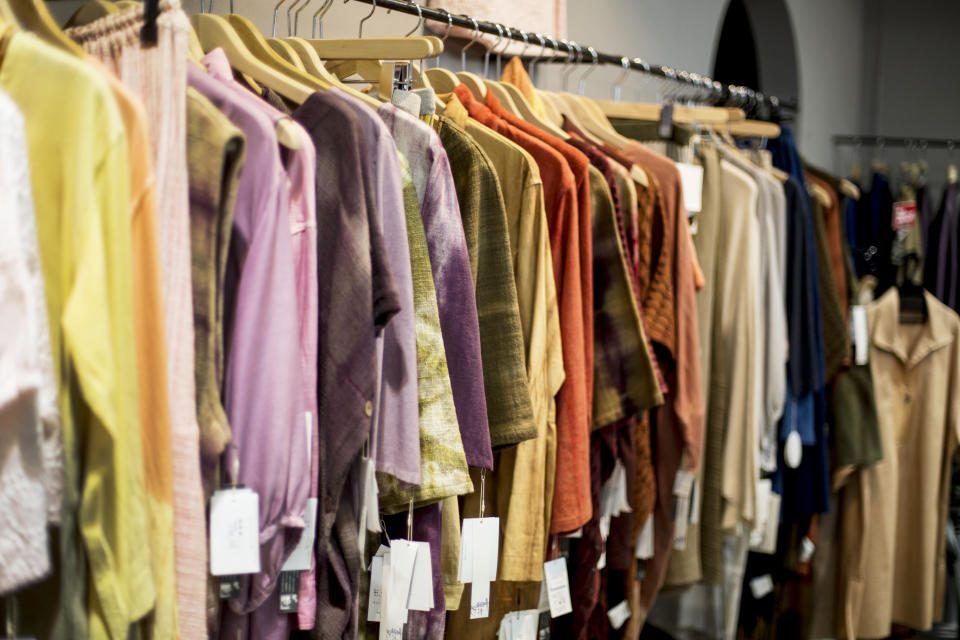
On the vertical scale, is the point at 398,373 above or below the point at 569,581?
above

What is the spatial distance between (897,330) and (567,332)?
1973mm

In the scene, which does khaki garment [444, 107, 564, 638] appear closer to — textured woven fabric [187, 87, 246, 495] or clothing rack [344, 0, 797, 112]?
clothing rack [344, 0, 797, 112]

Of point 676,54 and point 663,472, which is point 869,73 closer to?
point 676,54

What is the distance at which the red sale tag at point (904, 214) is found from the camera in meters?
3.84

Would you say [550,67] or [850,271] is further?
[550,67]

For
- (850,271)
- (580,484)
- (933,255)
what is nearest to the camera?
(580,484)

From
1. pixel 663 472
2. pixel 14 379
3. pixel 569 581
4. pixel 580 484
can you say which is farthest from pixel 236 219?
pixel 663 472

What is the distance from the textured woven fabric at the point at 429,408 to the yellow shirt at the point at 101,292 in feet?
1.65

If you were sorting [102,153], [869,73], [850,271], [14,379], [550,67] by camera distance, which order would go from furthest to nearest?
[869,73] → [550,67] → [850,271] → [102,153] → [14,379]

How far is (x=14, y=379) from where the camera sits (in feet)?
2.88

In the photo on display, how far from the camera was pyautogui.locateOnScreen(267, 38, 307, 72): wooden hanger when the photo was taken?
154cm

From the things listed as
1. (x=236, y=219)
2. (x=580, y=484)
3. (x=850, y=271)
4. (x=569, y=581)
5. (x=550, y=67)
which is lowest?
(x=569, y=581)

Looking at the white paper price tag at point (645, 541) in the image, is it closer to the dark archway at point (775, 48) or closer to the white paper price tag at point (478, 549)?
the white paper price tag at point (478, 549)

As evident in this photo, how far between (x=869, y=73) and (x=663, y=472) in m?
3.91
